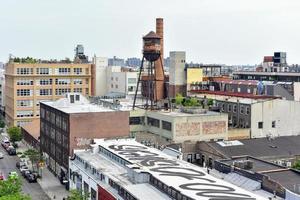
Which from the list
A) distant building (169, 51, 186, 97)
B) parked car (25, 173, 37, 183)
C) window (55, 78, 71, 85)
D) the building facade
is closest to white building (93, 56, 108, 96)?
the building facade

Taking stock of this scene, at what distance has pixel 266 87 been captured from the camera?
10669 centimetres

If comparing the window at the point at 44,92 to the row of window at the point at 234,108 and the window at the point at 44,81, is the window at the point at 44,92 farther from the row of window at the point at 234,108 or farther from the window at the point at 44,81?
the row of window at the point at 234,108

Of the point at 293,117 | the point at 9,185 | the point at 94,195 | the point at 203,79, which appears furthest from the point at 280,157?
the point at 203,79

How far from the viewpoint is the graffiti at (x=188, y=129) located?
74.2 meters

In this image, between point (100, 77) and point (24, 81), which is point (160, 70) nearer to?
point (24, 81)

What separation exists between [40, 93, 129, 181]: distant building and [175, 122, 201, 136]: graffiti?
467 inches

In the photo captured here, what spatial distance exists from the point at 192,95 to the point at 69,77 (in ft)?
97.5

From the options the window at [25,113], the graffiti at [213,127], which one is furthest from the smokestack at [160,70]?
the graffiti at [213,127]

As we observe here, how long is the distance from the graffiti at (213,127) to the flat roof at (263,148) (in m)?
6.73

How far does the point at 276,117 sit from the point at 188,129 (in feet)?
65.1

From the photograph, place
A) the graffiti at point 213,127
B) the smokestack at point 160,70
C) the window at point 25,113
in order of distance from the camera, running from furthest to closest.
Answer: the smokestack at point 160,70, the window at point 25,113, the graffiti at point 213,127

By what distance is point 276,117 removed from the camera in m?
85.4

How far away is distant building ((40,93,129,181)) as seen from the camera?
203 feet

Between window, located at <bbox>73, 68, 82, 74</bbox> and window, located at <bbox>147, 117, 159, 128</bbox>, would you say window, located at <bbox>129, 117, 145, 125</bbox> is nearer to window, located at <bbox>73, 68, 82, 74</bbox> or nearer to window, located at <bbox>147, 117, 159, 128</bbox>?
window, located at <bbox>147, 117, 159, 128</bbox>
